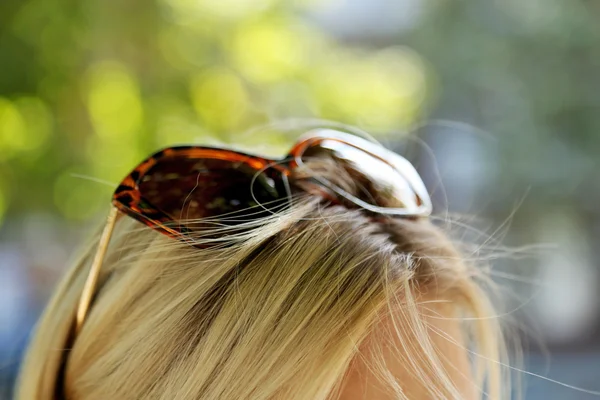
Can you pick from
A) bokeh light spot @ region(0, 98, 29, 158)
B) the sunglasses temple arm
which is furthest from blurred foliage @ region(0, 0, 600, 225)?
the sunglasses temple arm

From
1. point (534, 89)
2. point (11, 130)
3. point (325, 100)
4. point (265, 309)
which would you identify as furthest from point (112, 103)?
point (265, 309)

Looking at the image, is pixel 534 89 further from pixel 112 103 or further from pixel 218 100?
→ pixel 112 103

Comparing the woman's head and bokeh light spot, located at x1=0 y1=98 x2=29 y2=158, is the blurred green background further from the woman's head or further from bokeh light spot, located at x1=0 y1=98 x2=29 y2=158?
the woman's head

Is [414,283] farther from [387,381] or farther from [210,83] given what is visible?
[210,83]

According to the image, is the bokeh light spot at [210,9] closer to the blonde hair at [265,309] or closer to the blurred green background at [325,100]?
the blurred green background at [325,100]

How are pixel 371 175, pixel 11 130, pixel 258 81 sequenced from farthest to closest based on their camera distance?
1. pixel 258 81
2. pixel 11 130
3. pixel 371 175

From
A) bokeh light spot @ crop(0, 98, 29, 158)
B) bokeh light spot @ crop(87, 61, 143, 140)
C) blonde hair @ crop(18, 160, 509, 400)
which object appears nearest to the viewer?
blonde hair @ crop(18, 160, 509, 400)
